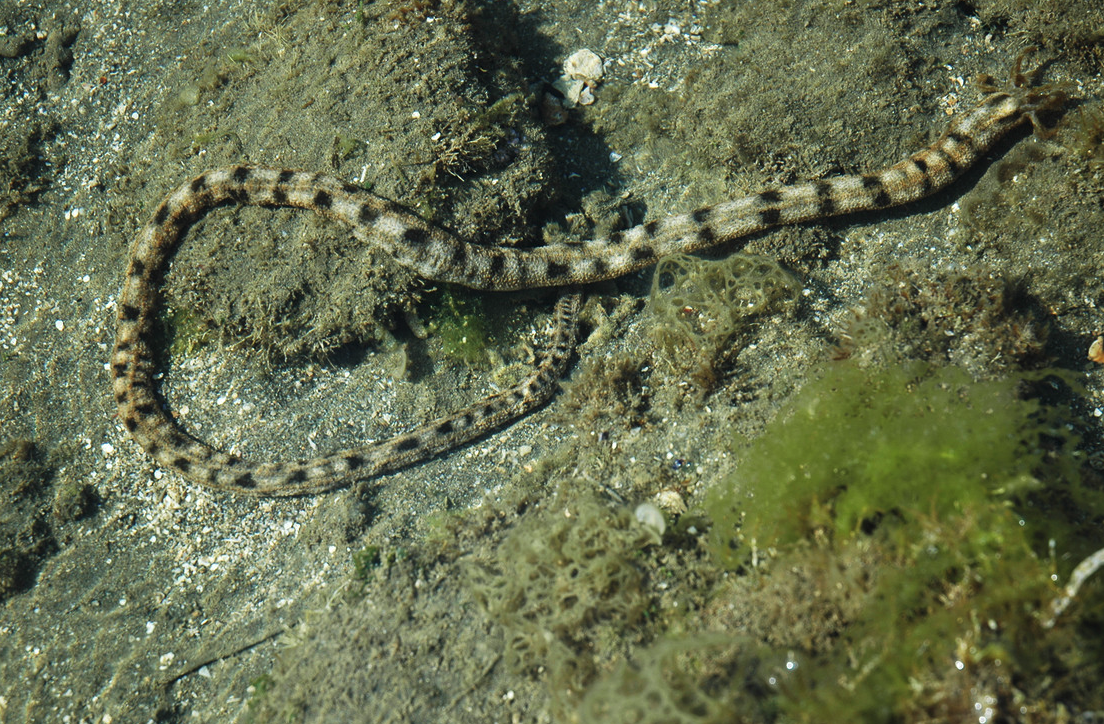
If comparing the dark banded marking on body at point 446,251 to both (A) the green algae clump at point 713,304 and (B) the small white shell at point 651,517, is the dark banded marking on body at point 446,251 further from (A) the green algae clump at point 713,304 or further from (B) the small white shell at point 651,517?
(B) the small white shell at point 651,517

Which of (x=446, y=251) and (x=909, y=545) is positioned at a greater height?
(x=446, y=251)

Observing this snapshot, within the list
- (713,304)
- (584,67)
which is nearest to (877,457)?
(713,304)

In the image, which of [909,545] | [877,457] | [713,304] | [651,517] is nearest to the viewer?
[909,545]

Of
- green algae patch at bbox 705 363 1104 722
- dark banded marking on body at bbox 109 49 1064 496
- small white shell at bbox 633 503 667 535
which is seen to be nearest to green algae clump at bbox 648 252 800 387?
dark banded marking on body at bbox 109 49 1064 496

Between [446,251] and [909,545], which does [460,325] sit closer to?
[446,251]

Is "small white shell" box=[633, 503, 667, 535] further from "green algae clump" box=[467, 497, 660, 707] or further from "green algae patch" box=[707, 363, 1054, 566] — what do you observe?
"green algae patch" box=[707, 363, 1054, 566]

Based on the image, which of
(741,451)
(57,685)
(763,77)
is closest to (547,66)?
(763,77)

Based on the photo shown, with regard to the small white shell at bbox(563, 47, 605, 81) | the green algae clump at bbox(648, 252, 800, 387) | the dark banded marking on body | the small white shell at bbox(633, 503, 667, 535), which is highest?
the small white shell at bbox(563, 47, 605, 81)

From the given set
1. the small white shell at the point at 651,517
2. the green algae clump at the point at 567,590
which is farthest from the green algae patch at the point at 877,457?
the green algae clump at the point at 567,590

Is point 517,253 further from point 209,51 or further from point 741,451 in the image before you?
point 209,51
